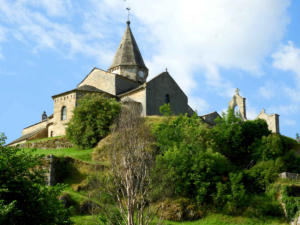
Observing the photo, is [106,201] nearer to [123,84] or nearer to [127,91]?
[127,91]

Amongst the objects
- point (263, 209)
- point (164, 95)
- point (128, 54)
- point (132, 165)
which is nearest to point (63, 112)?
point (164, 95)

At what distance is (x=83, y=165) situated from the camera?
1211 inches

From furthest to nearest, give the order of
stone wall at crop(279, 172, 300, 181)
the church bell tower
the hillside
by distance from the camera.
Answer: the church bell tower → stone wall at crop(279, 172, 300, 181) → the hillside

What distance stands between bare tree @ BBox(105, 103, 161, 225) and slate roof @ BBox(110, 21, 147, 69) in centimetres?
1179

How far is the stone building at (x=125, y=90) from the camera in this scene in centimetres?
4306

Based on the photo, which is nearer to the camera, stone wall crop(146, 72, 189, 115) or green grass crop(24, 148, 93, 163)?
green grass crop(24, 148, 93, 163)

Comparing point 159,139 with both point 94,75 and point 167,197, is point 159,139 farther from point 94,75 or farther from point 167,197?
point 94,75

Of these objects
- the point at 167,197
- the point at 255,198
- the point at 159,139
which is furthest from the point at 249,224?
the point at 159,139

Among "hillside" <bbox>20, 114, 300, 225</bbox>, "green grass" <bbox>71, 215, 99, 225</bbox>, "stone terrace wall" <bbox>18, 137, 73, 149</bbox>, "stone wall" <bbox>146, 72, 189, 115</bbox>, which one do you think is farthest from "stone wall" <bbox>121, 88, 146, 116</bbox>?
"green grass" <bbox>71, 215, 99, 225</bbox>

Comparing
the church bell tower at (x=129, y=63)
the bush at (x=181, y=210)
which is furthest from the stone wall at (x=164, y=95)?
the bush at (x=181, y=210)

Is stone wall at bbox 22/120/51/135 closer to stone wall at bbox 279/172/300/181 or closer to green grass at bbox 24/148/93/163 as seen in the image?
green grass at bbox 24/148/93/163

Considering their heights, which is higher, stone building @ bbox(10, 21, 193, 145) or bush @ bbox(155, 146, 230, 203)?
stone building @ bbox(10, 21, 193, 145)

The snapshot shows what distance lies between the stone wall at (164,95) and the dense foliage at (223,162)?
4.62m

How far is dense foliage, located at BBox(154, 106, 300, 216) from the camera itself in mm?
28547
